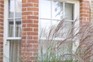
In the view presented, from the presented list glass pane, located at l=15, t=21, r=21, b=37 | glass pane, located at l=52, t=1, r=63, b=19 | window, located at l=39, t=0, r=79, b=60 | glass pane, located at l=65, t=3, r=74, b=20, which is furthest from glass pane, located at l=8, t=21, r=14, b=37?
glass pane, located at l=65, t=3, r=74, b=20

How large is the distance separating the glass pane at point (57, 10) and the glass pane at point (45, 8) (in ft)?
0.39

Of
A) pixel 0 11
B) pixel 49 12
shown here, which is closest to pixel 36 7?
pixel 49 12

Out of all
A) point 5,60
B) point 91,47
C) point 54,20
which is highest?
point 54,20

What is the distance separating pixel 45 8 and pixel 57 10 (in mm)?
336

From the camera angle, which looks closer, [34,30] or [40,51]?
[40,51]

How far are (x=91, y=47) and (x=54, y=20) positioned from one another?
1905 millimetres

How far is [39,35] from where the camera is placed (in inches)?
219

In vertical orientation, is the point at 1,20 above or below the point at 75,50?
above

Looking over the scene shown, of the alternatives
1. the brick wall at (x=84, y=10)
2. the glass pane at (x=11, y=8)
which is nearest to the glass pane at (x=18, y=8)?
the glass pane at (x=11, y=8)

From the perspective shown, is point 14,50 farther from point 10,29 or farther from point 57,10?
point 57,10

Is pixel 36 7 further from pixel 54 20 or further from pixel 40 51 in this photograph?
pixel 40 51

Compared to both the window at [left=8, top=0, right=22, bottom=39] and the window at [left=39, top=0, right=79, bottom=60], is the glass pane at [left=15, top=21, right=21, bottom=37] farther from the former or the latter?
the window at [left=39, top=0, right=79, bottom=60]

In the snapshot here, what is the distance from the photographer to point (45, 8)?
5867 millimetres

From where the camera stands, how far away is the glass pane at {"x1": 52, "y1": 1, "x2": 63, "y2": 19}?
6.01 metres
